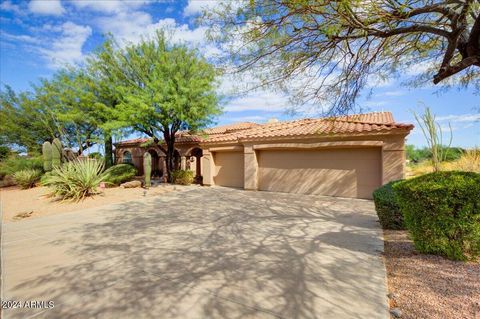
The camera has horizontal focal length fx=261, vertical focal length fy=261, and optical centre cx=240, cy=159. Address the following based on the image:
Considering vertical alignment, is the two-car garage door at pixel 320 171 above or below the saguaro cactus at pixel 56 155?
below

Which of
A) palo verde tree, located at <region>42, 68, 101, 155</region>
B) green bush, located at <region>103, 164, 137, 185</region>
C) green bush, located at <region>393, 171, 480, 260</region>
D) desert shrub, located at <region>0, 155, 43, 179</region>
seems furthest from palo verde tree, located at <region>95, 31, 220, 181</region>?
green bush, located at <region>393, 171, 480, 260</region>

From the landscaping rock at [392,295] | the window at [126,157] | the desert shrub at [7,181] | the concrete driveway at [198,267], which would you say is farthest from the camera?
the window at [126,157]

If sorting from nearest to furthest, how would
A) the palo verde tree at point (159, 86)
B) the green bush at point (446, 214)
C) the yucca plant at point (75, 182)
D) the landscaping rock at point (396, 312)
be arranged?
the landscaping rock at point (396, 312), the green bush at point (446, 214), the yucca plant at point (75, 182), the palo verde tree at point (159, 86)

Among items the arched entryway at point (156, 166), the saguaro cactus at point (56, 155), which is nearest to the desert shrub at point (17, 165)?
the saguaro cactus at point (56, 155)

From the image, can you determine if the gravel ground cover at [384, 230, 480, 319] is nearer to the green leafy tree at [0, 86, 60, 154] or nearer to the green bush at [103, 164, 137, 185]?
the green bush at [103, 164, 137, 185]

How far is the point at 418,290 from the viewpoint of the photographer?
385 centimetres

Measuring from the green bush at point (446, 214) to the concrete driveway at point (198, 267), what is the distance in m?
1.07

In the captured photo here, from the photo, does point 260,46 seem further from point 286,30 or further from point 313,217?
point 313,217

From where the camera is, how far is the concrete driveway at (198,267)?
3.64m

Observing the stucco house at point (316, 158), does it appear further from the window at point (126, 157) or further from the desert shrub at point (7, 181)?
the desert shrub at point (7, 181)

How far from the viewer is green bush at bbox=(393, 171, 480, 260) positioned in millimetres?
4449

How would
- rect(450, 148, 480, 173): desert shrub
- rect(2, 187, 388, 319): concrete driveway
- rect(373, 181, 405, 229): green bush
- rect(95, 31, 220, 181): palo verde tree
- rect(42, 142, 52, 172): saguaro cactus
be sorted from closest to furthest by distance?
rect(2, 187, 388, 319): concrete driveway → rect(373, 181, 405, 229): green bush → rect(450, 148, 480, 173): desert shrub → rect(42, 142, 52, 172): saguaro cactus → rect(95, 31, 220, 181): palo verde tree

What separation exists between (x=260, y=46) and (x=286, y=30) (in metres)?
0.68

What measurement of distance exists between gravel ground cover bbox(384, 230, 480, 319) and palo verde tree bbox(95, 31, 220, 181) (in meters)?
12.9
